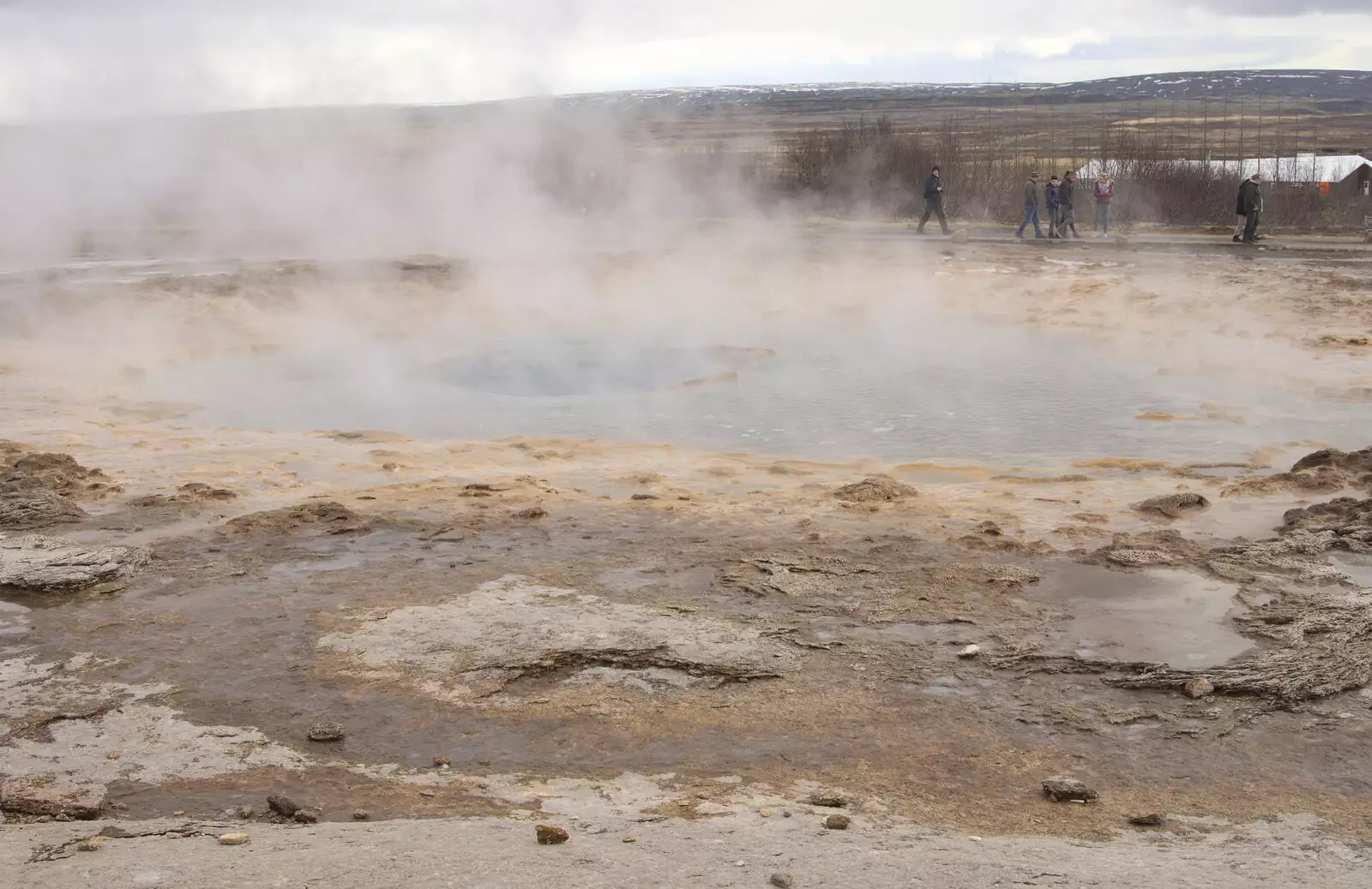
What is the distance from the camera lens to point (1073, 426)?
28.5 feet

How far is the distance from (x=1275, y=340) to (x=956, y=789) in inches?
374

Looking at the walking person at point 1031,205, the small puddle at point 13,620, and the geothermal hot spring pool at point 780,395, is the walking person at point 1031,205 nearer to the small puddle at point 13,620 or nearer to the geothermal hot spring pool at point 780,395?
the geothermal hot spring pool at point 780,395

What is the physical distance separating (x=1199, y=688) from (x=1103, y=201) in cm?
1831

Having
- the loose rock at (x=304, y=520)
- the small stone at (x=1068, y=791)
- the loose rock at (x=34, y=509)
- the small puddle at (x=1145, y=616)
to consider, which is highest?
the loose rock at (x=34, y=509)

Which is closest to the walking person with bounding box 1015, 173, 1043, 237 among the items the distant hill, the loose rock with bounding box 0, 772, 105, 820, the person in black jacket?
the person in black jacket

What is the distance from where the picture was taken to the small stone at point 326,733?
4016 mm

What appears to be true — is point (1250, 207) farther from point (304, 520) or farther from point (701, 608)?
point (304, 520)

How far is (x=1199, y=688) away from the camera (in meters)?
4.37

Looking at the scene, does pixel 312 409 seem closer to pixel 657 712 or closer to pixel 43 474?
pixel 43 474

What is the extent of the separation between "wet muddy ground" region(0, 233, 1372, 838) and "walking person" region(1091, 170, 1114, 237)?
1197cm

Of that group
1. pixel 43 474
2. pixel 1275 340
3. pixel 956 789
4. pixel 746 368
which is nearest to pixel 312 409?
pixel 43 474

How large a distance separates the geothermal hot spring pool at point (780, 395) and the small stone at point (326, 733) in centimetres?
456

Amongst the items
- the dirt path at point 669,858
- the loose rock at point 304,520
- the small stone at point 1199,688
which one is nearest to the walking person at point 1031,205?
the loose rock at point 304,520

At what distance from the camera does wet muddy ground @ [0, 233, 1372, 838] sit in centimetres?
384
